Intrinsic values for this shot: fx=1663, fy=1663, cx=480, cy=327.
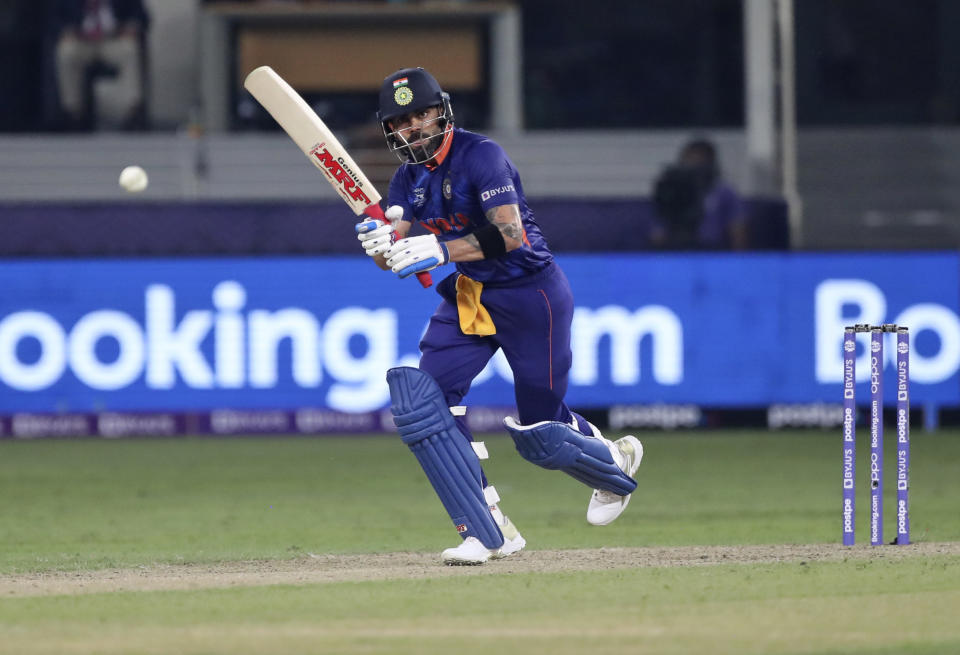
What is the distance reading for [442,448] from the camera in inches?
249

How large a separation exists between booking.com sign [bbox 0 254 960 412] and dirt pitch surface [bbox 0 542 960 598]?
5.59m

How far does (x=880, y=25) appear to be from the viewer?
61.7 feet

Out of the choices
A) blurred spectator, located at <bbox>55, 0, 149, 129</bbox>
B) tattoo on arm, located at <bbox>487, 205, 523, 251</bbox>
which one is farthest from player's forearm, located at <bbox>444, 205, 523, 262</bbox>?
blurred spectator, located at <bbox>55, 0, 149, 129</bbox>

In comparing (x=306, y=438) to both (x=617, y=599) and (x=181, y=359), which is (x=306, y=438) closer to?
(x=181, y=359)

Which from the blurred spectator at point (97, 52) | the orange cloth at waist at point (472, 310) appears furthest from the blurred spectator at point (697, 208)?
the orange cloth at waist at point (472, 310)

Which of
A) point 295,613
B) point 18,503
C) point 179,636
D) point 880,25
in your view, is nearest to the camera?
point 179,636

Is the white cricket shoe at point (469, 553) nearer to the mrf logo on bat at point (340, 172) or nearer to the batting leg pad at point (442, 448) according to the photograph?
the batting leg pad at point (442, 448)

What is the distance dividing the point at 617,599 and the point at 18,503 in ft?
16.7

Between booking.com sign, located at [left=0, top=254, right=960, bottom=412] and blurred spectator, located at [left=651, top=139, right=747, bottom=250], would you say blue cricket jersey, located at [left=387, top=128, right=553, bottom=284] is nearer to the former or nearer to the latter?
booking.com sign, located at [left=0, top=254, right=960, bottom=412]

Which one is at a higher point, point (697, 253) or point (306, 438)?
point (697, 253)

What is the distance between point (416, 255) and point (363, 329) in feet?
21.7

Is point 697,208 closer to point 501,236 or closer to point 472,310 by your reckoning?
point 472,310

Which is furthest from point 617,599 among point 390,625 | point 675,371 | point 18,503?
point 675,371

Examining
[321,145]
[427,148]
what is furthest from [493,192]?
[321,145]
